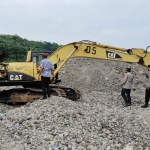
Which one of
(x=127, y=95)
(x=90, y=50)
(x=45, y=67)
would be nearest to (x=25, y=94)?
(x=45, y=67)

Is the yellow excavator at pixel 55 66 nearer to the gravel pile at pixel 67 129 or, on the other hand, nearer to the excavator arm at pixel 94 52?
the excavator arm at pixel 94 52

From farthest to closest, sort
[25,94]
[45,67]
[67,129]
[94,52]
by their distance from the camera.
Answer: [94,52]
[25,94]
[45,67]
[67,129]

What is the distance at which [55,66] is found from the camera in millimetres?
13141

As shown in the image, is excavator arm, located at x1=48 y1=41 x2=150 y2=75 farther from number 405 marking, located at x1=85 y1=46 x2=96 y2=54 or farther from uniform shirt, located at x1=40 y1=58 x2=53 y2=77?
uniform shirt, located at x1=40 y1=58 x2=53 y2=77

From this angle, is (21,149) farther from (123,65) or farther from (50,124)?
(123,65)

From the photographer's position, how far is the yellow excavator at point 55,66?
1227 cm

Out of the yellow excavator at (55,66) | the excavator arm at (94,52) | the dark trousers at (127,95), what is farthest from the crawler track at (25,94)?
the dark trousers at (127,95)

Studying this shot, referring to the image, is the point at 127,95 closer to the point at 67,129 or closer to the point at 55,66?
the point at 55,66

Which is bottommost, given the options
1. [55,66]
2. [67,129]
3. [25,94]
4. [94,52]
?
[67,129]

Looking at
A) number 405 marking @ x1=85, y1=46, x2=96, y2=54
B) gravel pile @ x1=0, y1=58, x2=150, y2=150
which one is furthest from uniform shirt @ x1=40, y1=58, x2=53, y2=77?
number 405 marking @ x1=85, y1=46, x2=96, y2=54

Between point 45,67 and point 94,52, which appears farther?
point 94,52

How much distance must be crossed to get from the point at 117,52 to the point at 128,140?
229 inches

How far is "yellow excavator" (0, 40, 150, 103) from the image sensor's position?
12266mm

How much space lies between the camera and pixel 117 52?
41.9 ft
